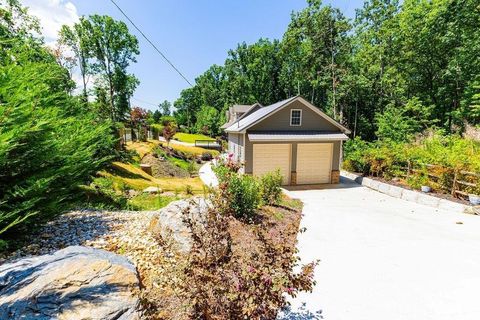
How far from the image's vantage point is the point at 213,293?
103 inches

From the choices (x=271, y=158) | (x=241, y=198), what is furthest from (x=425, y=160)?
(x=241, y=198)

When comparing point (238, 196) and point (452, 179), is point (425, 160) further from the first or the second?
point (238, 196)

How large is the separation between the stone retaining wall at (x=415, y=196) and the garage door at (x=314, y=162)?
2.15 metres

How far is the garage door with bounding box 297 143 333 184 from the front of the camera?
13.5 metres

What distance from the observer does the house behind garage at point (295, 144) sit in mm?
13086

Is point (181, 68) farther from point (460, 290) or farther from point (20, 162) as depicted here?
point (460, 290)

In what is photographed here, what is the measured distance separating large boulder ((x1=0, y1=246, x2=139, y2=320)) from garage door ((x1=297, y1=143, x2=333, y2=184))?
11485mm

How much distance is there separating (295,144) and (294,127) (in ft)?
4.60

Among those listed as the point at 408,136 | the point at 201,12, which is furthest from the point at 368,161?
the point at 201,12

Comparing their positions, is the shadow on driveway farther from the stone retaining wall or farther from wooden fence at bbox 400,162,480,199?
wooden fence at bbox 400,162,480,199

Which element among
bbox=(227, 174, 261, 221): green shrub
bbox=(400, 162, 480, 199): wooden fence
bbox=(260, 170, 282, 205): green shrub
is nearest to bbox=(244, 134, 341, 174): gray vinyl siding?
bbox=(400, 162, 480, 199): wooden fence

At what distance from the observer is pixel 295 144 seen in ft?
43.6

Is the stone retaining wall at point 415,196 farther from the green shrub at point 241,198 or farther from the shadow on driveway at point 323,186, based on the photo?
the green shrub at point 241,198

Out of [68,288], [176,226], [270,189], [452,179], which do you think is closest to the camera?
[68,288]
